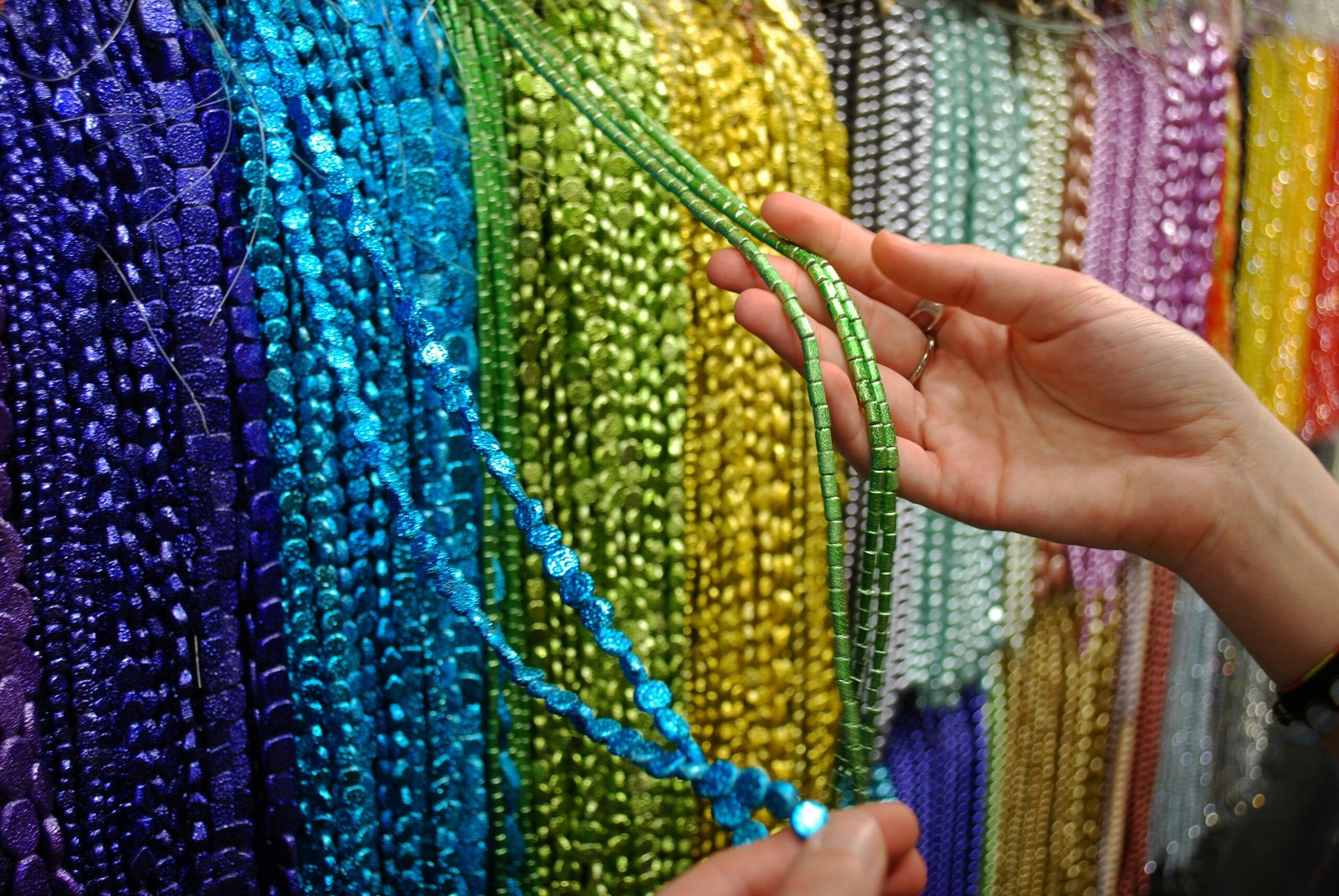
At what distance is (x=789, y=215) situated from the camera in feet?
2.08

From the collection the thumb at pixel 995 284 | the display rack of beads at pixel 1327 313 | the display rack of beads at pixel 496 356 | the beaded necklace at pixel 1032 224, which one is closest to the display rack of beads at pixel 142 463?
the display rack of beads at pixel 496 356

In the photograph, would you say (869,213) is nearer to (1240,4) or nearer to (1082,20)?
(1082,20)

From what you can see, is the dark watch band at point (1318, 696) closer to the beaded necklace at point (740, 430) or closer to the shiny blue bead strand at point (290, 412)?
the beaded necklace at point (740, 430)

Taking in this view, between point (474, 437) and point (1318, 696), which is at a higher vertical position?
point (474, 437)

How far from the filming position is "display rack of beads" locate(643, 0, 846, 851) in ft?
2.24

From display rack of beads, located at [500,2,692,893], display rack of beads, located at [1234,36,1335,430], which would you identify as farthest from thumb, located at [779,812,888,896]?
display rack of beads, located at [1234,36,1335,430]

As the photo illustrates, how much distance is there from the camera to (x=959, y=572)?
0.85 metres

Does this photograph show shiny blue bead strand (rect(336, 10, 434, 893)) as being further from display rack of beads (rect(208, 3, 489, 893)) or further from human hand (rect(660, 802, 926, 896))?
human hand (rect(660, 802, 926, 896))

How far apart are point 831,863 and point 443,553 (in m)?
0.28

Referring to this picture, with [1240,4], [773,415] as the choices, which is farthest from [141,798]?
[1240,4]

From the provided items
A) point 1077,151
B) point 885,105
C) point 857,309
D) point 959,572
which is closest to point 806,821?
point 857,309

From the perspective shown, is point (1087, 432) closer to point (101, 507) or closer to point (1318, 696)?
point (1318, 696)

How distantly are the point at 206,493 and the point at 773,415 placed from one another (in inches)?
16.3

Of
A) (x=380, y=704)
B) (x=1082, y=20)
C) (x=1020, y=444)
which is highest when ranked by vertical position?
(x=1082, y=20)
